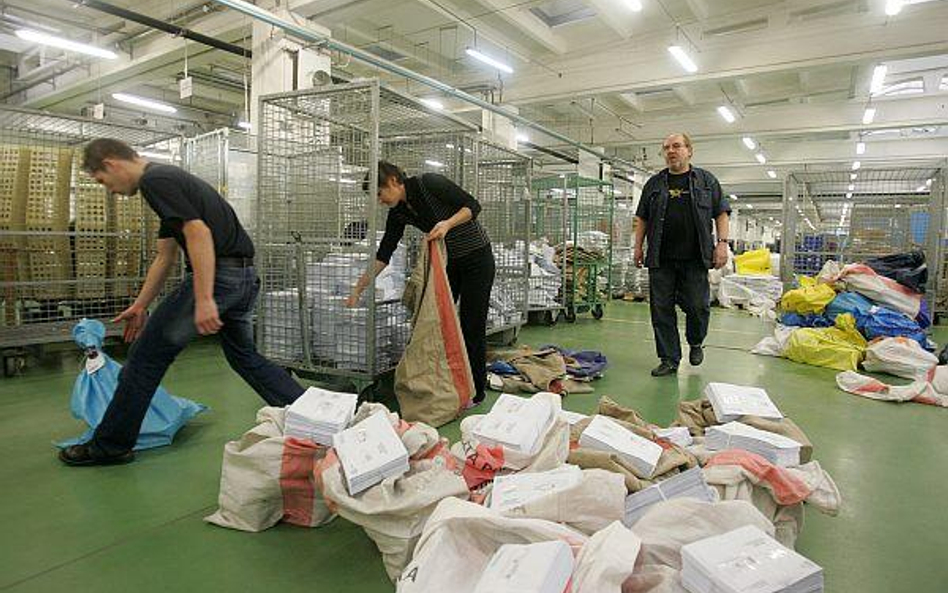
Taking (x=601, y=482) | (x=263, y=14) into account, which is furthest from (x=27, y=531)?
(x=263, y=14)

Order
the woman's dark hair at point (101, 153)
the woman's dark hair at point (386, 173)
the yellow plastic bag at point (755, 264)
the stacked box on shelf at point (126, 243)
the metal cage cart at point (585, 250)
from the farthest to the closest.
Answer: the yellow plastic bag at point (755, 264)
the metal cage cart at point (585, 250)
the stacked box on shelf at point (126, 243)
the woman's dark hair at point (386, 173)
the woman's dark hair at point (101, 153)

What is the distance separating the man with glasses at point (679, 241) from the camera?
13.3 feet

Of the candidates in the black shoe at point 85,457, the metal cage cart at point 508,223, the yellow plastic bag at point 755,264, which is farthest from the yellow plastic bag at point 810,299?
the black shoe at point 85,457

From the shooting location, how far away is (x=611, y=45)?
894cm

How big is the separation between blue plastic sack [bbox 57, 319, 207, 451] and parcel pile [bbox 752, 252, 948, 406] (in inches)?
171

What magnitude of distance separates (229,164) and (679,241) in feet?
13.2

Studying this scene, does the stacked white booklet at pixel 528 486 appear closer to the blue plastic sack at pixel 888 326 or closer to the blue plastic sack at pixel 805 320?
the blue plastic sack at pixel 888 326

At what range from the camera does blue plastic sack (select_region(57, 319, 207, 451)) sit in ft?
8.18

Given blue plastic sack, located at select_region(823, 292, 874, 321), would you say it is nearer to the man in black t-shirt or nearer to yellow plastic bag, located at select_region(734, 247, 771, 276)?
yellow plastic bag, located at select_region(734, 247, 771, 276)

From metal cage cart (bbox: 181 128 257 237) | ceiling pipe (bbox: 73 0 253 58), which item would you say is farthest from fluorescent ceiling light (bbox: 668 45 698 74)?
ceiling pipe (bbox: 73 0 253 58)

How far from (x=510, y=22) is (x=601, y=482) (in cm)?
770

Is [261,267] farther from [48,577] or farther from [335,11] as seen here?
[335,11]

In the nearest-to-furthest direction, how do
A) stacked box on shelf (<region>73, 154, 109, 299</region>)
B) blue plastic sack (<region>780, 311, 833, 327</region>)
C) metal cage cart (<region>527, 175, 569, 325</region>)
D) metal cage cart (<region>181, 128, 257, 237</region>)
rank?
stacked box on shelf (<region>73, 154, 109, 299</region>), metal cage cart (<region>181, 128, 257, 237</region>), blue plastic sack (<region>780, 311, 833, 327</region>), metal cage cart (<region>527, 175, 569, 325</region>)

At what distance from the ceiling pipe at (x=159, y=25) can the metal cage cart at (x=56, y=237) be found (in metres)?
2.56
